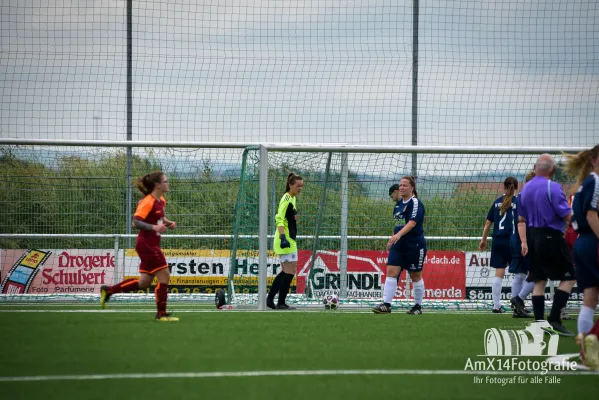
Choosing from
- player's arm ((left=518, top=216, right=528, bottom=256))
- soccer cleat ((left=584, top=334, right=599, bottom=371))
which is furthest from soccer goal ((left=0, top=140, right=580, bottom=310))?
soccer cleat ((left=584, top=334, right=599, bottom=371))

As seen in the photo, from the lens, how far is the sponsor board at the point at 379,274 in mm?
15719

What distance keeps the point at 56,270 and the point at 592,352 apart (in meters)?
11.3

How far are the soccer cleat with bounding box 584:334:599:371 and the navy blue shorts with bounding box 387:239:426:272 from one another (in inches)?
252

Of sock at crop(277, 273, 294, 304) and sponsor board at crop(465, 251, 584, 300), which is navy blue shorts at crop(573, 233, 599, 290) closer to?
sock at crop(277, 273, 294, 304)

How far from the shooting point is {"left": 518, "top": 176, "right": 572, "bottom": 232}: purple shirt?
9.58 metres

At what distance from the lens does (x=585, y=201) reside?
24.7 feet

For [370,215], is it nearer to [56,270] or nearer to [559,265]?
[56,270]

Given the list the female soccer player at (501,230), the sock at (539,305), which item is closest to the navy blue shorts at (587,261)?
the sock at (539,305)

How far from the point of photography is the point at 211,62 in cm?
1587

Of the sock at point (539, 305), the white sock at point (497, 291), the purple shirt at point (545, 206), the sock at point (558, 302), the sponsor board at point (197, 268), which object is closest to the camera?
the sock at point (558, 302)

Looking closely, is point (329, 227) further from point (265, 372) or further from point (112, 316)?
point (265, 372)

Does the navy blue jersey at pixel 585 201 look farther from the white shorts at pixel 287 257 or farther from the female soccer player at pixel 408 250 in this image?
the white shorts at pixel 287 257

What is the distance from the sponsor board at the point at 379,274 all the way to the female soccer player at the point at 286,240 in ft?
6.70

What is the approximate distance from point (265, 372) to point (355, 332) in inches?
124
